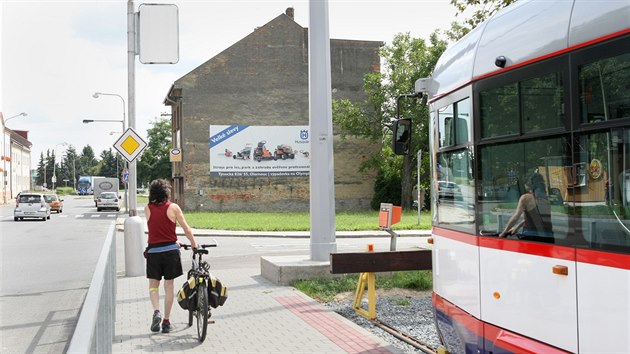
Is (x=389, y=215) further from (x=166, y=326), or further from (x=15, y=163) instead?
(x=15, y=163)

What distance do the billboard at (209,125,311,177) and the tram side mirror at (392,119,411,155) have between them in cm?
3823

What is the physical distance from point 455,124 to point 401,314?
13.8 feet

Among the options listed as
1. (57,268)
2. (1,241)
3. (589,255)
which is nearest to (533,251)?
(589,255)

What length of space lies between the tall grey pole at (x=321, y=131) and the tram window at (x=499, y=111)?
23.8 ft

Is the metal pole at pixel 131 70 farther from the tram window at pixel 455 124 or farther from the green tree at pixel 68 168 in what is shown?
the green tree at pixel 68 168

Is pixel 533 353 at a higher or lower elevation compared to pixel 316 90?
lower

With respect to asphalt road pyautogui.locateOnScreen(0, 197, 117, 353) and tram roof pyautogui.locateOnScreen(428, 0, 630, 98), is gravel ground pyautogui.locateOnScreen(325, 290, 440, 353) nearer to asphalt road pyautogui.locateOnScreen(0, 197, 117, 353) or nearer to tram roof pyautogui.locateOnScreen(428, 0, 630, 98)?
tram roof pyautogui.locateOnScreen(428, 0, 630, 98)

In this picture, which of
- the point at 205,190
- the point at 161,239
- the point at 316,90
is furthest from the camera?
the point at 205,190

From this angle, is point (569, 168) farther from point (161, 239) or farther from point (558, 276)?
point (161, 239)

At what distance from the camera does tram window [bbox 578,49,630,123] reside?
348 cm

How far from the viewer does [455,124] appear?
5641 millimetres

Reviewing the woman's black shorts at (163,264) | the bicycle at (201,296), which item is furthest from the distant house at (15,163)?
the bicycle at (201,296)

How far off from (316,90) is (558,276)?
862 centimetres

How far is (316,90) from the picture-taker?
40.0 ft
